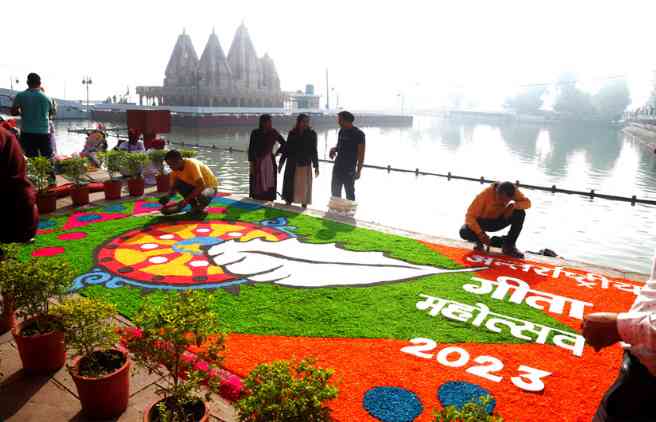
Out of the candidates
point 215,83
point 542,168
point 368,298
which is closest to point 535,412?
point 368,298

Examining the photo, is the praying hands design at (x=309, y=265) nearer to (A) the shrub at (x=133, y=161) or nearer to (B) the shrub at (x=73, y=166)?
(B) the shrub at (x=73, y=166)

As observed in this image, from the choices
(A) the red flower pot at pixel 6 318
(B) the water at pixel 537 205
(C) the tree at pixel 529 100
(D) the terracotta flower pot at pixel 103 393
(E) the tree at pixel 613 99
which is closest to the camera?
(D) the terracotta flower pot at pixel 103 393

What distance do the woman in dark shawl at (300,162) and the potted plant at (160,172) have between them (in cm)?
268

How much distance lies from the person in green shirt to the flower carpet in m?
1.79

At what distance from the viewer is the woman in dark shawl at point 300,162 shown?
8.38 meters

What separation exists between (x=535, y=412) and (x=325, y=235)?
4095mm

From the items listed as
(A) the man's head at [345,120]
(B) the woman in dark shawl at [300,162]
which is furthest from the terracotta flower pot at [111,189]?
(A) the man's head at [345,120]

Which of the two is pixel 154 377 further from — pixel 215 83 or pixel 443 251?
pixel 215 83

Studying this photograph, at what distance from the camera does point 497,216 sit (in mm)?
6211

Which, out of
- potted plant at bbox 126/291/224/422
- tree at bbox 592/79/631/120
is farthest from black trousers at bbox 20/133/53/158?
tree at bbox 592/79/631/120

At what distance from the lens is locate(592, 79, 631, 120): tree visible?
3383 inches

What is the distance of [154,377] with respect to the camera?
3131mm

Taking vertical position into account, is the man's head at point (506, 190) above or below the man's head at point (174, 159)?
below

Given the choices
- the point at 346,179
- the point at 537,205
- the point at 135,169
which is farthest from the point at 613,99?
the point at 135,169
